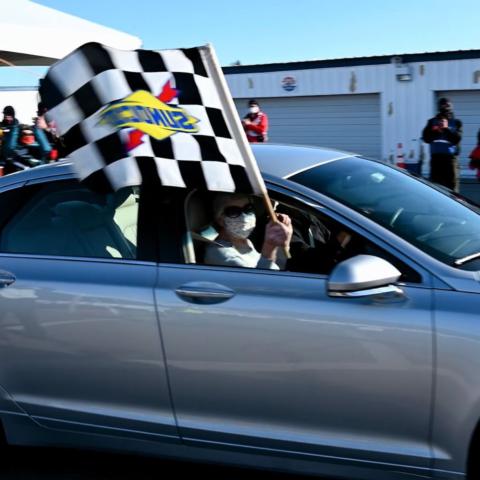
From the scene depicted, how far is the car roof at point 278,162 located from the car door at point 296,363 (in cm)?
28

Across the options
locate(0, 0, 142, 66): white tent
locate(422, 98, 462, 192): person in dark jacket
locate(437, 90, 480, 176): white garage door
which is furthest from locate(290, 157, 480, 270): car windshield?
locate(0, 0, 142, 66): white tent

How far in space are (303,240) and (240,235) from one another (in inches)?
16.2

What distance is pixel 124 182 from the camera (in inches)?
119

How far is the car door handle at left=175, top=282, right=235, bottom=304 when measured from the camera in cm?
302

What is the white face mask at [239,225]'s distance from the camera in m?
3.45

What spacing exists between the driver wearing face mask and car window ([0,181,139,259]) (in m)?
0.39

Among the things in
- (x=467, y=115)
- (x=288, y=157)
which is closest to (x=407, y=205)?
(x=288, y=157)

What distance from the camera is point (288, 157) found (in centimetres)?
350

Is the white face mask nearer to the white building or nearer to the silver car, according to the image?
the silver car

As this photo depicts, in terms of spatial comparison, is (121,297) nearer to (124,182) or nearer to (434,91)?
(124,182)

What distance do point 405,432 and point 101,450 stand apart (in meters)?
1.40

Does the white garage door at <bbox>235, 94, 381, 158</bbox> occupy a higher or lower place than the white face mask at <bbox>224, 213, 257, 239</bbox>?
higher

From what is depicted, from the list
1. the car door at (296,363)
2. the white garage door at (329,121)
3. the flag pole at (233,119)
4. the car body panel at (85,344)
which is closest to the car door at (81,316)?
the car body panel at (85,344)

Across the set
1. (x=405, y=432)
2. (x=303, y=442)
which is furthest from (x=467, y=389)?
(x=303, y=442)
